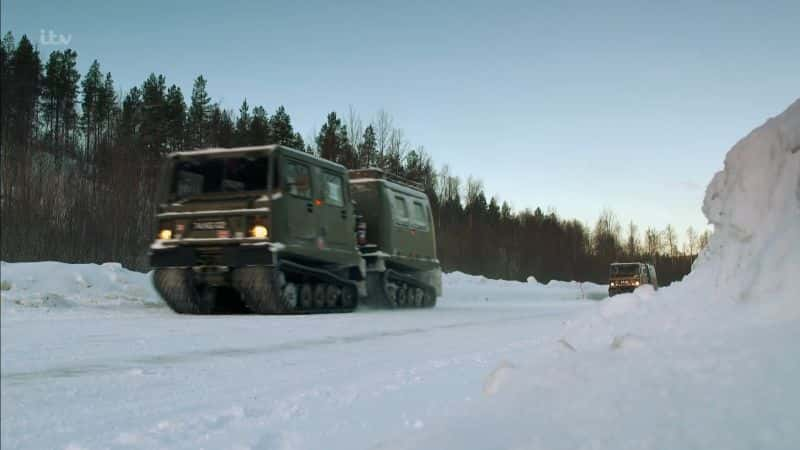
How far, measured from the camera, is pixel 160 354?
671 cm

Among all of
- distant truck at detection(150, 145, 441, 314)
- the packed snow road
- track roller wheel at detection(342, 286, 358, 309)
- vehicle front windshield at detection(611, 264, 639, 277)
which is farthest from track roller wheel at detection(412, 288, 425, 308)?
vehicle front windshield at detection(611, 264, 639, 277)

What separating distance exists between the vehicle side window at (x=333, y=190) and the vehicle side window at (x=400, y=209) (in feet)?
10.6

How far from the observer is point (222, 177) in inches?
362

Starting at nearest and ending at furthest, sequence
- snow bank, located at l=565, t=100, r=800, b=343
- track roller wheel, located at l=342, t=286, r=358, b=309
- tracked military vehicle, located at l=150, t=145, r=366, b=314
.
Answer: snow bank, located at l=565, t=100, r=800, b=343, tracked military vehicle, located at l=150, t=145, r=366, b=314, track roller wheel, located at l=342, t=286, r=358, b=309

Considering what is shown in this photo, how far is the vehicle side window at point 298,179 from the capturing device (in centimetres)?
1233

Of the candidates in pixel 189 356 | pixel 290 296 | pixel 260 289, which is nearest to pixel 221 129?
pixel 189 356

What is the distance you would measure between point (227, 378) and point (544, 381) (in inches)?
114

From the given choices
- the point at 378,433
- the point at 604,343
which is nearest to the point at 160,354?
the point at 378,433

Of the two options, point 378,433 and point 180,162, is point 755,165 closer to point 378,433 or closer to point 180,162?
point 378,433

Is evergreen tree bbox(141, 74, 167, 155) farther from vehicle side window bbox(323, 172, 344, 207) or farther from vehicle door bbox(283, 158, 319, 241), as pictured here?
vehicle side window bbox(323, 172, 344, 207)

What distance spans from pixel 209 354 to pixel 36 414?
10.5ft

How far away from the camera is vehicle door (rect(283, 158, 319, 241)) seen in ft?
40.5

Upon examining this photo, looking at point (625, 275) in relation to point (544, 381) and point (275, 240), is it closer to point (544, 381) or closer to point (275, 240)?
point (275, 240)

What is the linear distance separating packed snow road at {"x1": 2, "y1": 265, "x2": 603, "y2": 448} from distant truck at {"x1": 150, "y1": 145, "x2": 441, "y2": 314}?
3.66 feet
